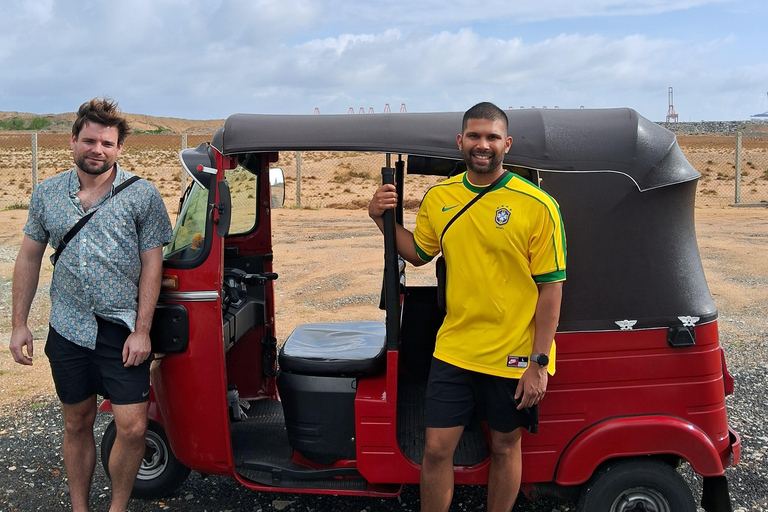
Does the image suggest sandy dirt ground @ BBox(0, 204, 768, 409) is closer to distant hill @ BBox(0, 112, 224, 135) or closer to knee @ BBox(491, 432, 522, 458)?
knee @ BBox(491, 432, 522, 458)

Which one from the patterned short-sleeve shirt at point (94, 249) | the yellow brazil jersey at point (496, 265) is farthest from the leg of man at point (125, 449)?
the yellow brazil jersey at point (496, 265)

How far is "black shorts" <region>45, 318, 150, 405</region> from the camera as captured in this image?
3430 millimetres

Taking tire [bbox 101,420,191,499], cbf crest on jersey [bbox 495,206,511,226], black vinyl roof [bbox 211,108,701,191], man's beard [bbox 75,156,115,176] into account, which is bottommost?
tire [bbox 101,420,191,499]

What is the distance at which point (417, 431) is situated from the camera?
370 cm

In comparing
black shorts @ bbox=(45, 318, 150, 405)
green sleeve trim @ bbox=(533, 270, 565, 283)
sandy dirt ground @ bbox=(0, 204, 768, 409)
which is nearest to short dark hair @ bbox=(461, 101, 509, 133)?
green sleeve trim @ bbox=(533, 270, 565, 283)

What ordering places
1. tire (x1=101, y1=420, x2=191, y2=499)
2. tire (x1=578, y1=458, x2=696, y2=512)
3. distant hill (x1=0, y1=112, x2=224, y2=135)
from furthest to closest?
distant hill (x1=0, y1=112, x2=224, y2=135), tire (x1=101, y1=420, x2=191, y2=499), tire (x1=578, y1=458, x2=696, y2=512)

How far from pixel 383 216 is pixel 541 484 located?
1.51 metres

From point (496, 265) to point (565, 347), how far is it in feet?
1.96

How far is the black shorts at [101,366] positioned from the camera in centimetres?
343

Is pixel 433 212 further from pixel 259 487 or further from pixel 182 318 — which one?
pixel 259 487

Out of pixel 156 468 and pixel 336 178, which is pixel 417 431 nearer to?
Result: pixel 156 468

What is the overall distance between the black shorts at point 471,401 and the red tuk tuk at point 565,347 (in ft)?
0.85

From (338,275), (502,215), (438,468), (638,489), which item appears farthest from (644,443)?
(338,275)

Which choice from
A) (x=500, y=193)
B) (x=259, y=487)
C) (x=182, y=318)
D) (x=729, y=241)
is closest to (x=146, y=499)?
(x=259, y=487)
